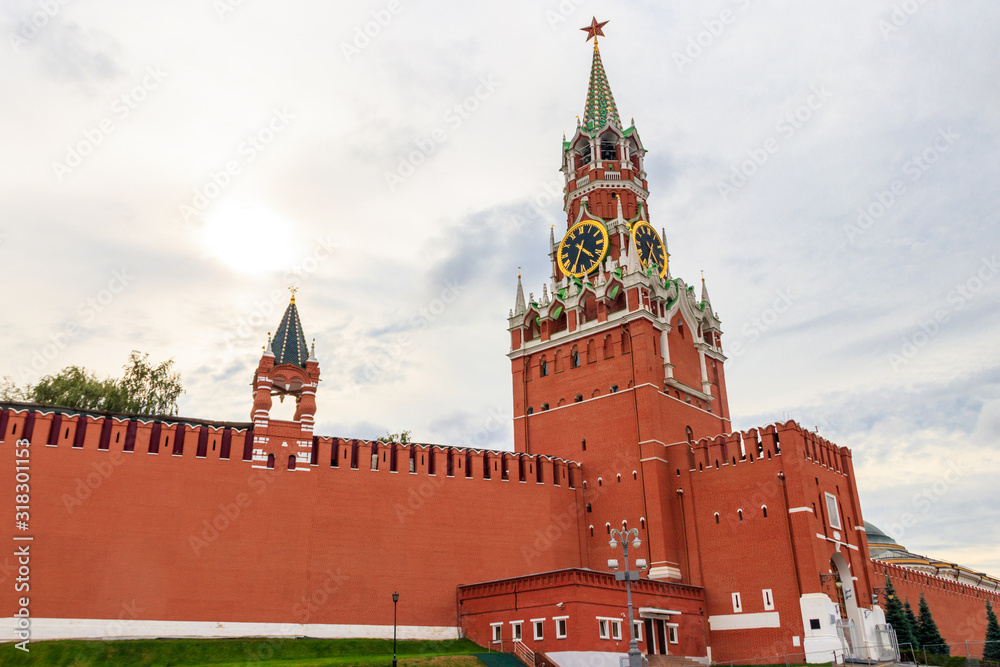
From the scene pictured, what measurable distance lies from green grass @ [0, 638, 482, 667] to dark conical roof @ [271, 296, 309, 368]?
13540mm

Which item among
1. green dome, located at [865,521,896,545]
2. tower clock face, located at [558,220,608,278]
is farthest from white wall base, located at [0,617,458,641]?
green dome, located at [865,521,896,545]

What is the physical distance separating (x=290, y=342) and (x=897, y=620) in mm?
34539

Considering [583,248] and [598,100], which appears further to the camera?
→ [598,100]

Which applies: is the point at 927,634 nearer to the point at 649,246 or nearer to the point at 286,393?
the point at 649,246

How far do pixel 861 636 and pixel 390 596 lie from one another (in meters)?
22.4

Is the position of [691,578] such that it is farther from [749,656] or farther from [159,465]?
[159,465]

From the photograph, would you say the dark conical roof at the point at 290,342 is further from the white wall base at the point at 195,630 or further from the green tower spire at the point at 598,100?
the green tower spire at the point at 598,100

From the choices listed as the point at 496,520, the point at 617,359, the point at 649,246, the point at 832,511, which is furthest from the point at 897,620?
the point at 649,246

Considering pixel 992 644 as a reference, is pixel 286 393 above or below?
above

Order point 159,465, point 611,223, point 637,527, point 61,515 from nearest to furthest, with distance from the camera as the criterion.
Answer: point 61,515, point 159,465, point 637,527, point 611,223

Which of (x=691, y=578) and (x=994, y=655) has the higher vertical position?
(x=691, y=578)

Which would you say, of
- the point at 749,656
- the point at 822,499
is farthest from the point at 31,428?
the point at 822,499

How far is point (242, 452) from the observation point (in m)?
35.9

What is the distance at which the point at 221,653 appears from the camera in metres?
31.2
